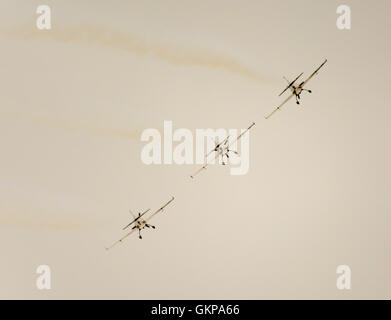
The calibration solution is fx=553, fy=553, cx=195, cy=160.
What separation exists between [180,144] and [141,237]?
857cm

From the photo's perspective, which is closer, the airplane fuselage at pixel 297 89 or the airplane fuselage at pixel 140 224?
the airplane fuselage at pixel 297 89

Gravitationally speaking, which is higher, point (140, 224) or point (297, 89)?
point (297, 89)

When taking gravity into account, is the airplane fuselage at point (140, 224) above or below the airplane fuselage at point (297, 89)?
below

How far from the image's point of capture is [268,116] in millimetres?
45469

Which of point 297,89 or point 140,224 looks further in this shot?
point 140,224

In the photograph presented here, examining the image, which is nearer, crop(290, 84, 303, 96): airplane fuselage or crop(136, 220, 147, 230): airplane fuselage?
crop(290, 84, 303, 96): airplane fuselage

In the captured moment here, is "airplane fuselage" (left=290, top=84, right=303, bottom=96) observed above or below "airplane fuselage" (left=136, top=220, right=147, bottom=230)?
above
